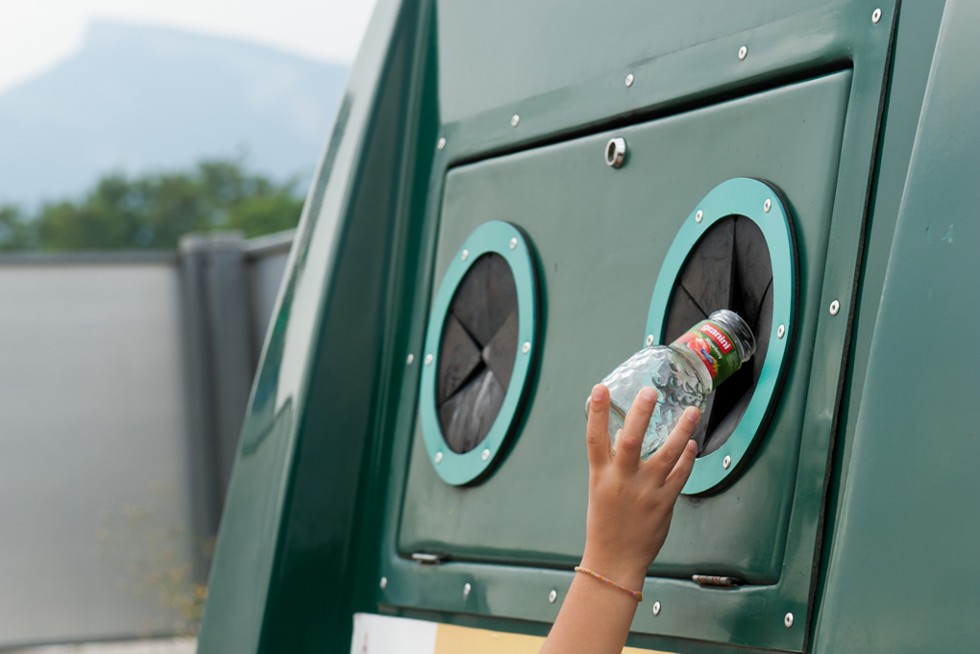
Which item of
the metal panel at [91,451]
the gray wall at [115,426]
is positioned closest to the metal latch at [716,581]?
the gray wall at [115,426]

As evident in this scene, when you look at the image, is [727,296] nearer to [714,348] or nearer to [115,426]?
[714,348]

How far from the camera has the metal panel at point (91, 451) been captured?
6160 mm

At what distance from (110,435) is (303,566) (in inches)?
195

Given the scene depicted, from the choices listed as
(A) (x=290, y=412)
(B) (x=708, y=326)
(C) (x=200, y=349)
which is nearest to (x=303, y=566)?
(A) (x=290, y=412)

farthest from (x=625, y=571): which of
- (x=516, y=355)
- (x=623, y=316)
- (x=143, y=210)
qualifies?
(x=143, y=210)

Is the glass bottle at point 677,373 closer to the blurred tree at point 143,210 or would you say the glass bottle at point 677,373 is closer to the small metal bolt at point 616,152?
the small metal bolt at point 616,152

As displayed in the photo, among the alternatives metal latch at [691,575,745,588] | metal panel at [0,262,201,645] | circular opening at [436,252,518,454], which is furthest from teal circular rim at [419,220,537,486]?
metal panel at [0,262,201,645]

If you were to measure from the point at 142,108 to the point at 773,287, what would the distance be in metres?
99.1

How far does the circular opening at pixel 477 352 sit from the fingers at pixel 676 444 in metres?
0.48

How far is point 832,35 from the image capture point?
110 cm

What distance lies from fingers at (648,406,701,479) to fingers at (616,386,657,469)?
0.02 meters

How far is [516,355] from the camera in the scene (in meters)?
1.45

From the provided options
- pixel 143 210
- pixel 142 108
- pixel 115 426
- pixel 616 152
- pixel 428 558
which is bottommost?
pixel 115 426

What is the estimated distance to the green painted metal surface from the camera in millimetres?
880
